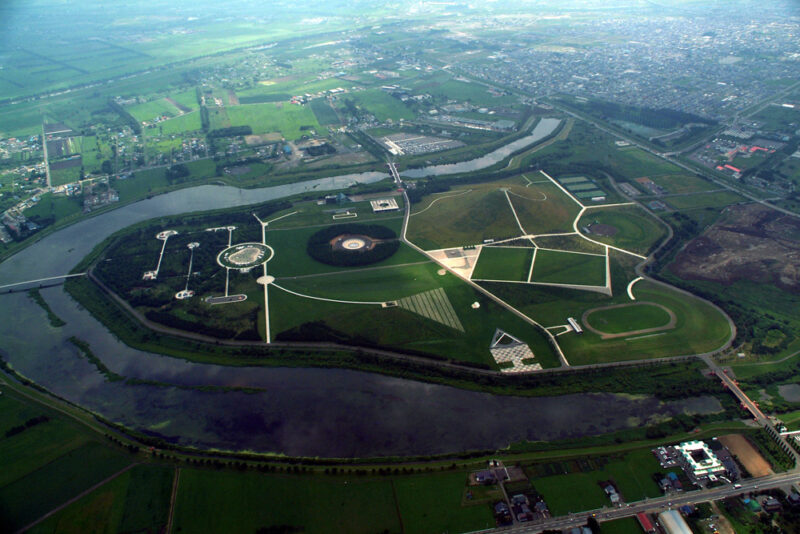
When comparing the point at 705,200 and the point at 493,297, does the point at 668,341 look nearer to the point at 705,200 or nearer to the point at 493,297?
the point at 493,297

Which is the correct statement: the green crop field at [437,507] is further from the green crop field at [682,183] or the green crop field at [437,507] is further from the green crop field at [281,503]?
the green crop field at [682,183]

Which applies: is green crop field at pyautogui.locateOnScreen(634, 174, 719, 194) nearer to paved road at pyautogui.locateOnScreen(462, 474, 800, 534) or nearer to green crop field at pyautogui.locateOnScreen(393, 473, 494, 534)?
paved road at pyautogui.locateOnScreen(462, 474, 800, 534)

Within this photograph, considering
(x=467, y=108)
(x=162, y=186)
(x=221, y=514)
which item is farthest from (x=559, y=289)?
(x=467, y=108)

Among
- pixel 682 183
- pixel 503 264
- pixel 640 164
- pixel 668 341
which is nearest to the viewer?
pixel 668 341

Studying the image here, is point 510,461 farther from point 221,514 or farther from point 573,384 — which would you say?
point 221,514

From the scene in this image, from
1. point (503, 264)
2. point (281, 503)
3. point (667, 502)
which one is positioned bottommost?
point (281, 503)

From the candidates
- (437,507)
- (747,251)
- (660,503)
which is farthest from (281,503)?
(747,251)
